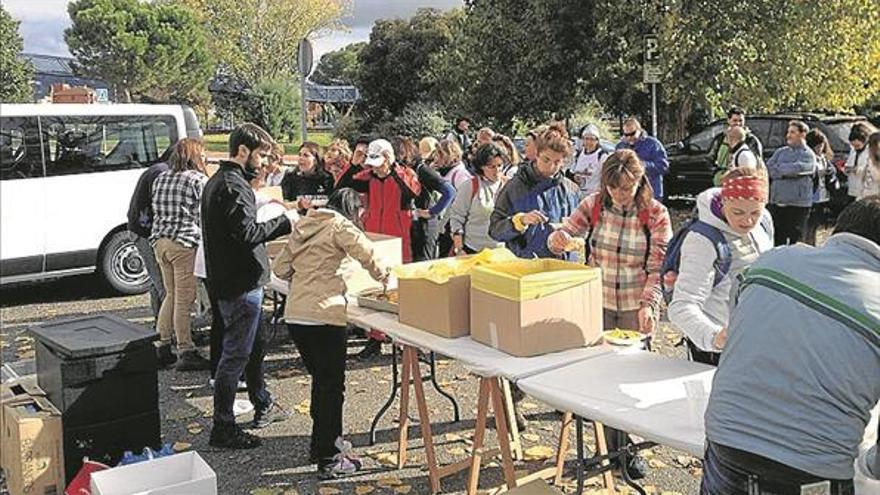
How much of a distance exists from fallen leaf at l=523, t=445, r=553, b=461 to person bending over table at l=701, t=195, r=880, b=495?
2.46 meters

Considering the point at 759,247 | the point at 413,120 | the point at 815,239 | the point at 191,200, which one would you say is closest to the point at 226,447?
the point at 191,200

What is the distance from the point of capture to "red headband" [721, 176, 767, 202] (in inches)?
122

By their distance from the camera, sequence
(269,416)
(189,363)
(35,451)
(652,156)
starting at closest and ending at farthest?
(35,451)
(269,416)
(189,363)
(652,156)

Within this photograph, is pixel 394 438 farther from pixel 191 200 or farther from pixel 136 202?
pixel 136 202

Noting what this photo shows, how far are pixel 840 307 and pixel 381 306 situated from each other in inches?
106

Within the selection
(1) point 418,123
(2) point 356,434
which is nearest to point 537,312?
(2) point 356,434

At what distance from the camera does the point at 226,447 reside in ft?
15.5

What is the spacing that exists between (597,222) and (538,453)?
53.2 inches

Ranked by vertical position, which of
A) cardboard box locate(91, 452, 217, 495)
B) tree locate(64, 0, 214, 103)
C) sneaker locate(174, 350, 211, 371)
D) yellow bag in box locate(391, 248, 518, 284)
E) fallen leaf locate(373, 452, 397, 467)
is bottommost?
fallen leaf locate(373, 452, 397, 467)

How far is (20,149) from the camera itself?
8.09 m

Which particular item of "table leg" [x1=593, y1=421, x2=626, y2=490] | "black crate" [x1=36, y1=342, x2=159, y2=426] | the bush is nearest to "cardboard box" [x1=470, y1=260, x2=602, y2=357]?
"table leg" [x1=593, y1=421, x2=626, y2=490]

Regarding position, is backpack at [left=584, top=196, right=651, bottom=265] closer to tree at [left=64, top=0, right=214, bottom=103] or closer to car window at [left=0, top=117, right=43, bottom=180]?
car window at [left=0, top=117, right=43, bottom=180]

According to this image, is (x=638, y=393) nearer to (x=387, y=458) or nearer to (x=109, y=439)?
(x=387, y=458)

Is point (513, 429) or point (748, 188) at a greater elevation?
point (748, 188)
